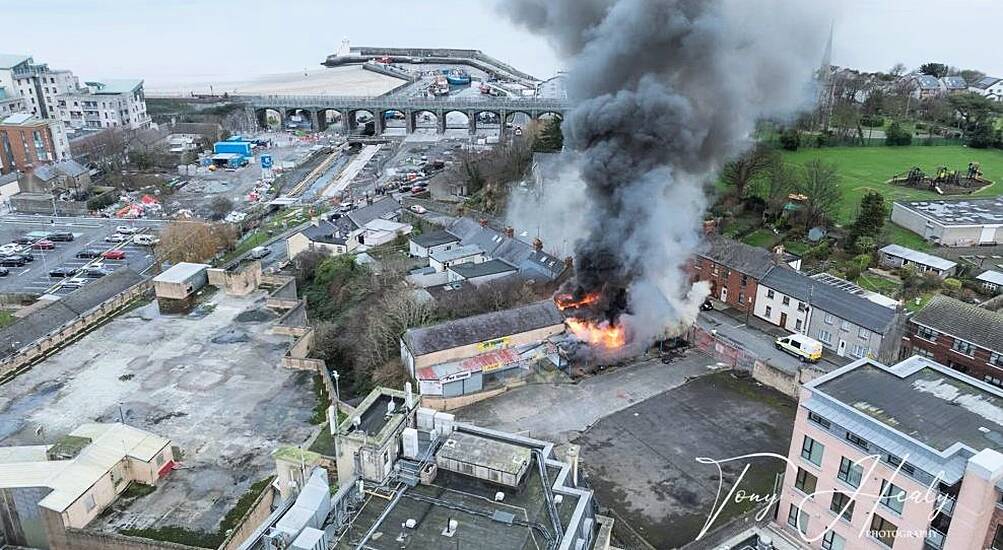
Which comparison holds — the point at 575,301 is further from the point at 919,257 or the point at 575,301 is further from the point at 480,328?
the point at 919,257

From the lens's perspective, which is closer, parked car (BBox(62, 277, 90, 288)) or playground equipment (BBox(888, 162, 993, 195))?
parked car (BBox(62, 277, 90, 288))

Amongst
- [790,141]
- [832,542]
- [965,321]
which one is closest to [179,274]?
[832,542]

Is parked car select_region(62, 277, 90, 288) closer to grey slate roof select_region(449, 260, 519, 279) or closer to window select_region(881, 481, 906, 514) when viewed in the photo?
grey slate roof select_region(449, 260, 519, 279)

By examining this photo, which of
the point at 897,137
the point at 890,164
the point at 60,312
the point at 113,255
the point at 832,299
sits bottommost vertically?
the point at 113,255

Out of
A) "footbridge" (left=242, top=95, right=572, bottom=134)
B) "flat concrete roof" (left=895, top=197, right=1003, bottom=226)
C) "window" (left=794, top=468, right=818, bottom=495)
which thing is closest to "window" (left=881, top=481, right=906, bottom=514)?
"window" (left=794, top=468, right=818, bottom=495)

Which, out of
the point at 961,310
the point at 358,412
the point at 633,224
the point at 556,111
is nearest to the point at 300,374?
the point at 358,412

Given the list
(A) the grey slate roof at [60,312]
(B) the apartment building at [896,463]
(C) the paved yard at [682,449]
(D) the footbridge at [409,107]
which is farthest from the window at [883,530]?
(D) the footbridge at [409,107]

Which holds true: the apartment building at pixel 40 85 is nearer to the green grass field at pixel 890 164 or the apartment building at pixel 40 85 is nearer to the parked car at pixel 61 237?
the parked car at pixel 61 237

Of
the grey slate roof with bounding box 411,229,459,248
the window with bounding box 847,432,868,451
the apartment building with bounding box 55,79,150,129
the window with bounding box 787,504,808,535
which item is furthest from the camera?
the apartment building with bounding box 55,79,150,129
